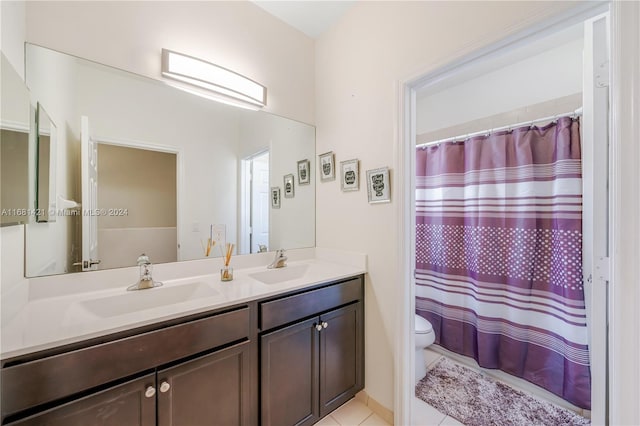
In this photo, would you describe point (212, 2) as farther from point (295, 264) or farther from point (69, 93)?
point (295, 264)

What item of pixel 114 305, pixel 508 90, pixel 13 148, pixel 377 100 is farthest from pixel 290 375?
pixel 508 90

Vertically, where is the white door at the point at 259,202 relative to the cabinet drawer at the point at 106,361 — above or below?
above

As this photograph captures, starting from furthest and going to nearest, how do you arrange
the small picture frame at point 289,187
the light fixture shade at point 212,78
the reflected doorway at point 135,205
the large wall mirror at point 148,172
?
1. the small picture frame at point 289,187
2. the light fixture shade at point 212,78
3. the reflected doorway at point 135,205
4. the large wall mirror at point 148,172

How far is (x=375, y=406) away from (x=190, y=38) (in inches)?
96.7

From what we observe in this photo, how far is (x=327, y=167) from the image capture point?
1.84 meters

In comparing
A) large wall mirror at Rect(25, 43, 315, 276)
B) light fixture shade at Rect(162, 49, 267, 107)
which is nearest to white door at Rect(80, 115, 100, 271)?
large wall mirror at Rect(25, 43, 315, 276)

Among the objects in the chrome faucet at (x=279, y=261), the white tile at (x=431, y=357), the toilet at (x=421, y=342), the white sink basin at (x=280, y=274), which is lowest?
the white tile at (x=431, y=357)

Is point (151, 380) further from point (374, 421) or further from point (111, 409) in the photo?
point (374, 421)

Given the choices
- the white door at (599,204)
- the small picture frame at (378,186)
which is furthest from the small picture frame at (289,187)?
the white door at (599,204)

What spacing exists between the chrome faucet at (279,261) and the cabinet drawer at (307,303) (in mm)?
431

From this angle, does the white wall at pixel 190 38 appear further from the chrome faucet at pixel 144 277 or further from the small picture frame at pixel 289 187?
the chrome faucet at pixel 144 277

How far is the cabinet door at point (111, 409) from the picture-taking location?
0.72 m

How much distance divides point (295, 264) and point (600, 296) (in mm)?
1495

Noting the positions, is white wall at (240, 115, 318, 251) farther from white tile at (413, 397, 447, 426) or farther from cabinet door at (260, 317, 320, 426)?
white tile at (413, 397, 447, 426)
